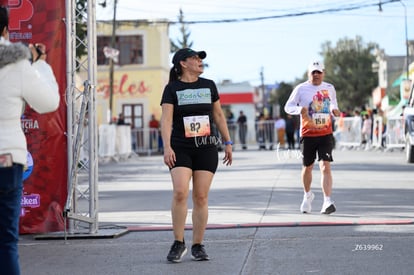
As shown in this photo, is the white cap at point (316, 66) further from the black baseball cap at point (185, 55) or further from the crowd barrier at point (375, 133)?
the crowd barrier at point (375, 133)

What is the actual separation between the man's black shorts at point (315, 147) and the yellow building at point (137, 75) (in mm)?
37597

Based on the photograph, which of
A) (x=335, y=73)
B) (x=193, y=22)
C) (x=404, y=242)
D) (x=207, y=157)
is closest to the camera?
(x=207, y=157)

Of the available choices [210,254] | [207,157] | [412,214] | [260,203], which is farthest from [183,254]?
[260,203]

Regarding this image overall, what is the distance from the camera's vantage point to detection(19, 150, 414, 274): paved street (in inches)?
269

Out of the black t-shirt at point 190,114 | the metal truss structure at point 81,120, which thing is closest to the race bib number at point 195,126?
the black t-shirt at point 190,114

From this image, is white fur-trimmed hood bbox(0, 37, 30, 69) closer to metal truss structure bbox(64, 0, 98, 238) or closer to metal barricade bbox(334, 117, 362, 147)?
metal truss structure bbox(64, 0, 98, 238)

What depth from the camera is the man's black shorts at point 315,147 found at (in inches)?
404

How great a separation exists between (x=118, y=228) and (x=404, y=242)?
3.35 m

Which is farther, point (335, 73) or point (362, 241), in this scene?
point (335, 73)

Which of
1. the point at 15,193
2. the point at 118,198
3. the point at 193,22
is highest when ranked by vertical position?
the point at 193,22

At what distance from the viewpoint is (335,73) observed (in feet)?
300

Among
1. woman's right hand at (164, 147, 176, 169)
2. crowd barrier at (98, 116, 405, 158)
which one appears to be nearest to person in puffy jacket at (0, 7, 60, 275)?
woman's right hand at (164, 147, 176, 169)

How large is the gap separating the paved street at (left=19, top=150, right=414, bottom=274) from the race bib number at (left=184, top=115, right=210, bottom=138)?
111 cm

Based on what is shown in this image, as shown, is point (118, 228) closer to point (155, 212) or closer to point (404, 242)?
point (155, 212)
